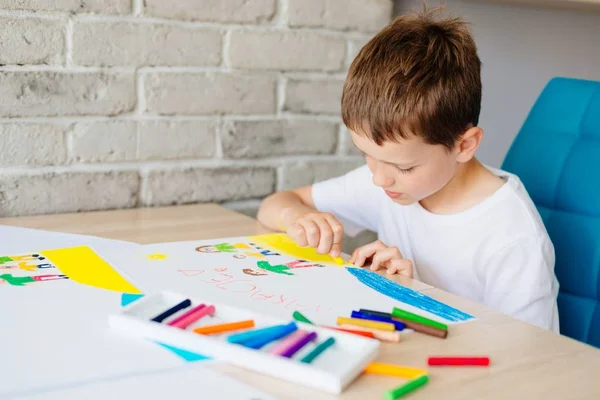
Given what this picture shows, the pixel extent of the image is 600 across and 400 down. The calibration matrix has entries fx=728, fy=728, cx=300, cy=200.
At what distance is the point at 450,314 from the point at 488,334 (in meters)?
0.06

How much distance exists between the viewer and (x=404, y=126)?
36.9 inches

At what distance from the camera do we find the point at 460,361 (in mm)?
615

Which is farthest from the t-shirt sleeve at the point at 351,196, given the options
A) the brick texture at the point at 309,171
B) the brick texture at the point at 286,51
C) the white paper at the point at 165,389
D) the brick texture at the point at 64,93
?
the white paper at the point at 165,389

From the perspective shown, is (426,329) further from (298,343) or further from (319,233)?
(319,233)

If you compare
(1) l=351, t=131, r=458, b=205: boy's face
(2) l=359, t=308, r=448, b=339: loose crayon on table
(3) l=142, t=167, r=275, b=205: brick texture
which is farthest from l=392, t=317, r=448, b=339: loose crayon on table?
(3) l=142, t=167, r=275, b=205: brick texture

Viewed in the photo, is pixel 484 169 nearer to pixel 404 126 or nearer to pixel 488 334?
pixel 404 126

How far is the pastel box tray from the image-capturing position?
56 cm

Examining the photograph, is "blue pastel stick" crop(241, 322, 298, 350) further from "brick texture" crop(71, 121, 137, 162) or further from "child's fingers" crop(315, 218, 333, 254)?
"brick texture" crop(71, 121, 137, 162)

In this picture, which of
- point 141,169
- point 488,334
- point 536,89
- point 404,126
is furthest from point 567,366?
point 536,89

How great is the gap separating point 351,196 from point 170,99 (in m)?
0.35

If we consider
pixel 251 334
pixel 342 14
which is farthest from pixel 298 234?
pixel 342 14

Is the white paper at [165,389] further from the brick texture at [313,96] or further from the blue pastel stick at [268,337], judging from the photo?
the brick texture at [313,96]

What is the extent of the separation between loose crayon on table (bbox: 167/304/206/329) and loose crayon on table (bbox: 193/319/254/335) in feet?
0.05

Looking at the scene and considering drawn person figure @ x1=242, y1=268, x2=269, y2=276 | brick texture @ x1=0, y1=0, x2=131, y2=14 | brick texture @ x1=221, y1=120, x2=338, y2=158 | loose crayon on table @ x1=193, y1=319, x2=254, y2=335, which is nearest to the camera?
loose crayon on table @ x1=193, y1=319, x2=254, y2=335
